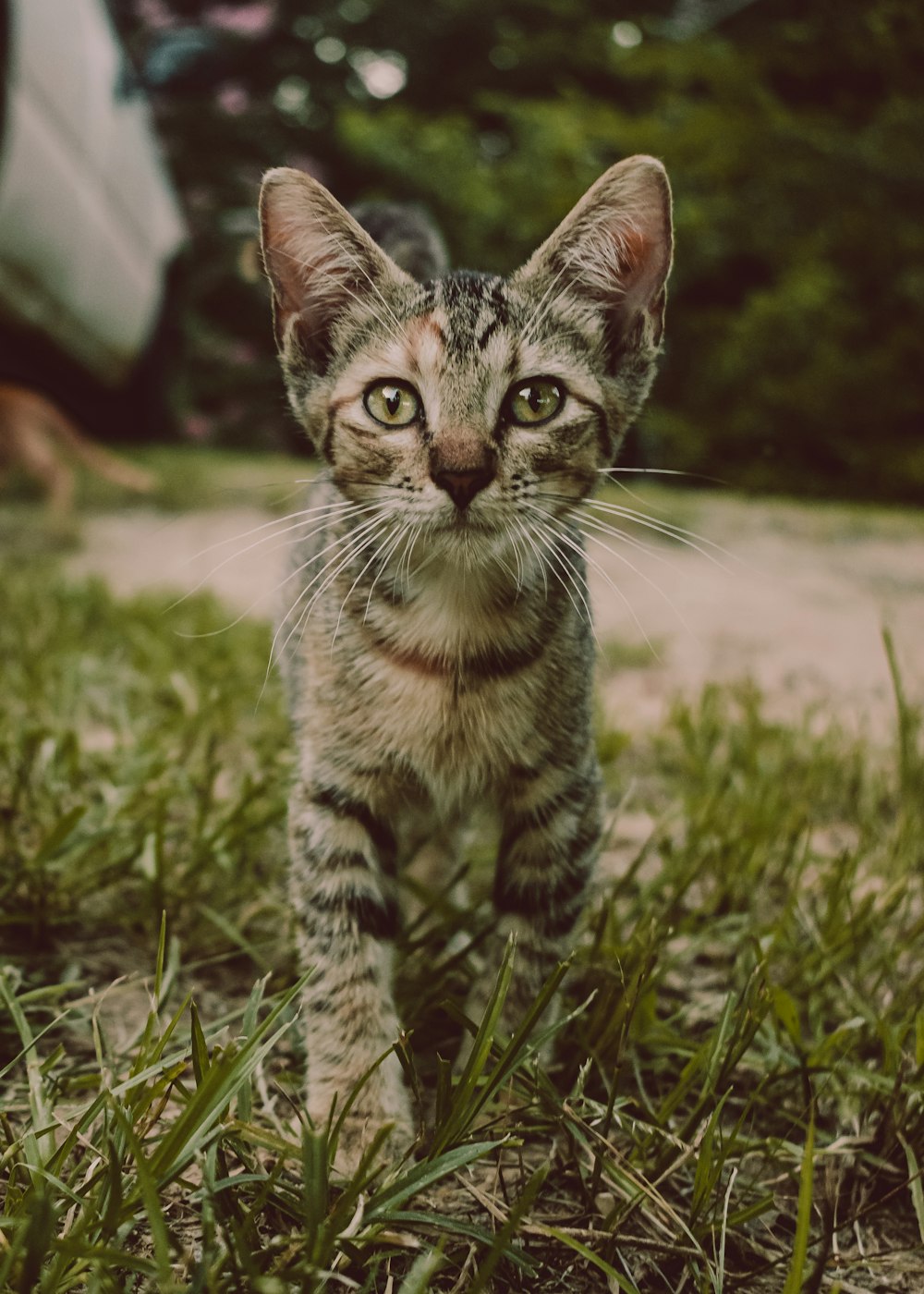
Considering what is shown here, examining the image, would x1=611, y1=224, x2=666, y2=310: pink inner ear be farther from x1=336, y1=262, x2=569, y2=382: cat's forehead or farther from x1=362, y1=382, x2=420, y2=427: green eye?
x1=362, y1=382, x2=420, y2=427: green eye

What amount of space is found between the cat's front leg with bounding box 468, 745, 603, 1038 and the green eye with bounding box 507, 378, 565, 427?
1.48ft

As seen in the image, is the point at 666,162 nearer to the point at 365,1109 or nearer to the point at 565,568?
the point at 565,568

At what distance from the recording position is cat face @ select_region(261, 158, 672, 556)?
121cm

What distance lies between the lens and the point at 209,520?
4887 mm

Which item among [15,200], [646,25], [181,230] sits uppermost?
[646,25]

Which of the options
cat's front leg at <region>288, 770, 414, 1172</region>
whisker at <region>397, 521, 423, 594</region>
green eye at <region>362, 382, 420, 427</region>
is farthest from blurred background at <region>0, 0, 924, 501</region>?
cat's front leg at <region>288, 770, 414, 1172</region>

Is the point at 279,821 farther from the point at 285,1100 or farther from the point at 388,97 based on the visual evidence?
the point at 388,97

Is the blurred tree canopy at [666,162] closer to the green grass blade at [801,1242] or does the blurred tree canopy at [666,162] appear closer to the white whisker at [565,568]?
the white whisker at [565,568]

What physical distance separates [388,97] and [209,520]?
14.8 ft

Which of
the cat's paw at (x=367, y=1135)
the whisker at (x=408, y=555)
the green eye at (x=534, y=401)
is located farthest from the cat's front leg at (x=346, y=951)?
the green eye at (x=534, y=401)

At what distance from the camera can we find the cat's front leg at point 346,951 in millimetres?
1160

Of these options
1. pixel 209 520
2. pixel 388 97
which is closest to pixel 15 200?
pixel 209 520

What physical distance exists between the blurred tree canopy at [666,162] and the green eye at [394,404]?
4193mm

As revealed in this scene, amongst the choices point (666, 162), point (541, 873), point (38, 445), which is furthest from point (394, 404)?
point (666, 162)
